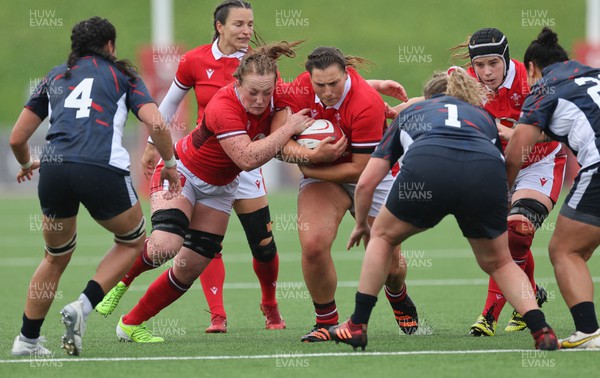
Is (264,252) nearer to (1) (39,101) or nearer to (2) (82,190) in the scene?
(2) (82,190)

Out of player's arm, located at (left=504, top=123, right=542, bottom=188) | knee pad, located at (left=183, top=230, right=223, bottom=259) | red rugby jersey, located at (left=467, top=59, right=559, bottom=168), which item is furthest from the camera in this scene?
red rugby jersey, located at (left=467, top=59, right=559, bottom=168)

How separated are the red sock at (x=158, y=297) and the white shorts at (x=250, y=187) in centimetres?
109

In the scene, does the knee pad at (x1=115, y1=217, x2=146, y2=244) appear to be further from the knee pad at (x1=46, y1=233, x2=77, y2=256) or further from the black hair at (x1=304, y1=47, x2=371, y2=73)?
the black hair at (x1=304, y1=47, x2=371, y2=73)

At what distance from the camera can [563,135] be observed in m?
6.72

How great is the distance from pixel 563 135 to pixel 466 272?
19.2 feet

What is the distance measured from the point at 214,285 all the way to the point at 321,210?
59.7 inches

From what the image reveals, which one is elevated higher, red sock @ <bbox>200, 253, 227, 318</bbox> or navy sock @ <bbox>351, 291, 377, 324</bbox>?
navy sock @ <bbox>351, 291, 377, 324</bbox>

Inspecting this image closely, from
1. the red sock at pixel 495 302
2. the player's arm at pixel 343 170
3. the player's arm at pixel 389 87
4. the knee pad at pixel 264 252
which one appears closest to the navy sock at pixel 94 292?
the player's arm at pixel 343 170

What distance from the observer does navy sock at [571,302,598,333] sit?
21.3 feet

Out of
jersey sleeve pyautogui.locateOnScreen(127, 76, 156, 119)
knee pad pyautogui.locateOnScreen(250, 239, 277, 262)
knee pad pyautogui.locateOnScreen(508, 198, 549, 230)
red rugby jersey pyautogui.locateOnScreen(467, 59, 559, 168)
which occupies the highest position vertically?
jersey sleeve pyautogui.locateOnScreen(127, 76, 156, 119)

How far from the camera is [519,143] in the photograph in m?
6.65

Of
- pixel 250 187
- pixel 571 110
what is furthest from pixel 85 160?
pixel 571 110

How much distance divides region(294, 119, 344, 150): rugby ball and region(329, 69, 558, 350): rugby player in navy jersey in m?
0.79

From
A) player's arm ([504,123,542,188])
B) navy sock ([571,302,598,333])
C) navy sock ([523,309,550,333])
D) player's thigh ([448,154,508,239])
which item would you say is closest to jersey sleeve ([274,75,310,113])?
player's arm ([504,123,542,188])
